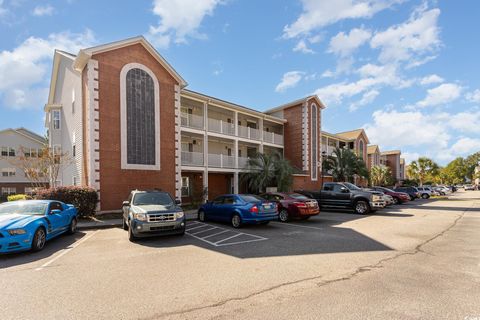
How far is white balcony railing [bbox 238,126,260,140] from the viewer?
78.4 ft

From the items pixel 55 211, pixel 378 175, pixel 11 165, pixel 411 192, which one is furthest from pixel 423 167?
pixel 11 165

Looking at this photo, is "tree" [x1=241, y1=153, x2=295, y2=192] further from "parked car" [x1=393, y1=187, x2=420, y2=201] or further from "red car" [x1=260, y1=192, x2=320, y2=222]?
"parked car" [x1=393, y1=187, x2=420, y2=201]

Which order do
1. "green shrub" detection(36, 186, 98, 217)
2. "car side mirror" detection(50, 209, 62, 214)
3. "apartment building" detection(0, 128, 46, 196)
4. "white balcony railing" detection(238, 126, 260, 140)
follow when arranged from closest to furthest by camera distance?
"car side mirror" detection(50, 209, 62, 214) → "green shrub" detection(36, 186, 98, 217) → "white balcony railing" detection(238, 126, 260, 140) → "apartment building" detection(0, 128, 46, 196)

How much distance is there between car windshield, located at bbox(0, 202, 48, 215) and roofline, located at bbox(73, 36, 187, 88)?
970 centimetres

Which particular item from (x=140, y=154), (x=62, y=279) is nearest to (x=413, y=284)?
(x=62, y=279)

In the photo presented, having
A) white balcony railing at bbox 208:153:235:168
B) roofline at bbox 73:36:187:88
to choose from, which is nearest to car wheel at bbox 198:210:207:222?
white balcony railing at bbox 208:153:235:168

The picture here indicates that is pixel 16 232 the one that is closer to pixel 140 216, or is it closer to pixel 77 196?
pixel 140 216

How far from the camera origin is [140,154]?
16.3 m

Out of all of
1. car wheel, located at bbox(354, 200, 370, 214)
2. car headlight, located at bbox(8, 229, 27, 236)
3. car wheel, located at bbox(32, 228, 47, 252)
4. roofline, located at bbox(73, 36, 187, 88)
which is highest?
roofline, located at bbox(73, 36, 187, 88)

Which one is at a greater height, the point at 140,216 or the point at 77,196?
the point at 77,196

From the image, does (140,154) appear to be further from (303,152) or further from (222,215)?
(303,152)

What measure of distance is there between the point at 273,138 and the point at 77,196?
61.5ft

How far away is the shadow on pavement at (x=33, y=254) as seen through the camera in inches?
255

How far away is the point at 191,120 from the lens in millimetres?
20625
